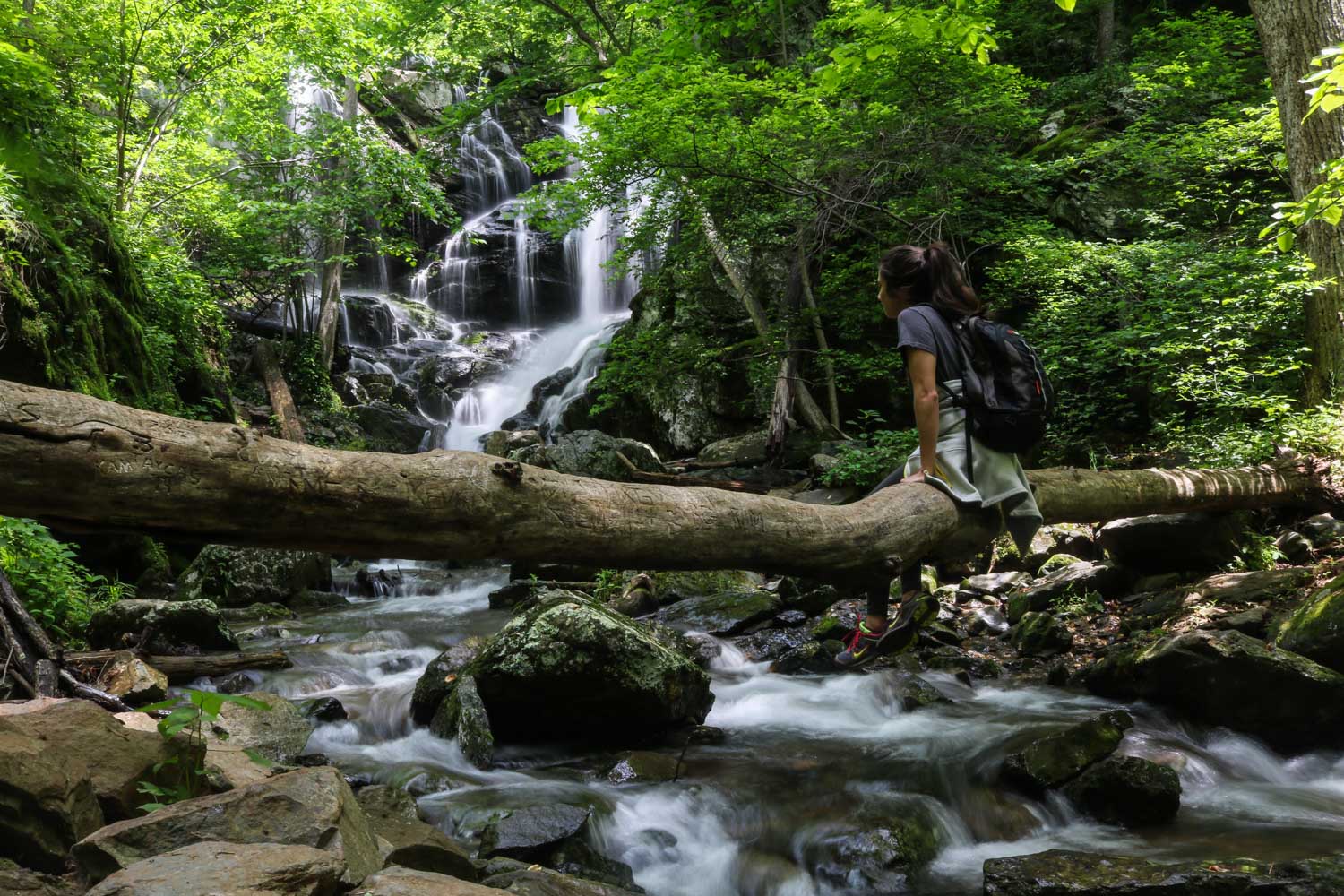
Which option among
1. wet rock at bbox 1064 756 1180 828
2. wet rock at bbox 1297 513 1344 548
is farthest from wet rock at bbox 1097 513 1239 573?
wet rock at bbox 1064 756 1180 828

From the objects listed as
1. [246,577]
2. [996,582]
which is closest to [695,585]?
[996,582]

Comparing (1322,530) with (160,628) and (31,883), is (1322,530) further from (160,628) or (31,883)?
(160,628)

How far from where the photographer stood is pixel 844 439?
13672mm

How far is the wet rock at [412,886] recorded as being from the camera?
84.2 inches

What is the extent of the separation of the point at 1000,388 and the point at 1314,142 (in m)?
5.06

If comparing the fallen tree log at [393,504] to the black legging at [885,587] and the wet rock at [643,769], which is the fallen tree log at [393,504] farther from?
the wet rock at [643,769]

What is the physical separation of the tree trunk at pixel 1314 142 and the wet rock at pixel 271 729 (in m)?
8.05

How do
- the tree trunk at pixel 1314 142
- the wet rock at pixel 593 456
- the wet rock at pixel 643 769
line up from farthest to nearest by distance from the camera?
1. the wet rock at pixel 593 456
2. the tree trunk at pixel 1314 142
3. the wet rock at pixel 643 769

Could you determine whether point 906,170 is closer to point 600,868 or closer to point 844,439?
point 844,439

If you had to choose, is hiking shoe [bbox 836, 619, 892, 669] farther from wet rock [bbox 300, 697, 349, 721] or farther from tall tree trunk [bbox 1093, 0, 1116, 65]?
tall tree trunk [bbox 1093, 0, 1116, 65]

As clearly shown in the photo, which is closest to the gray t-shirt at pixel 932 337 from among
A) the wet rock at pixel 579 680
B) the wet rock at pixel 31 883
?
the wet rock at pixel 579 680

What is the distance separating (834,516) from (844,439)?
1055 cm

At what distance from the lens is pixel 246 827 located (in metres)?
2.49

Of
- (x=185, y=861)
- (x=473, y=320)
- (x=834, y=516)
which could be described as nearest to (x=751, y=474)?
(x=834, y=516)
